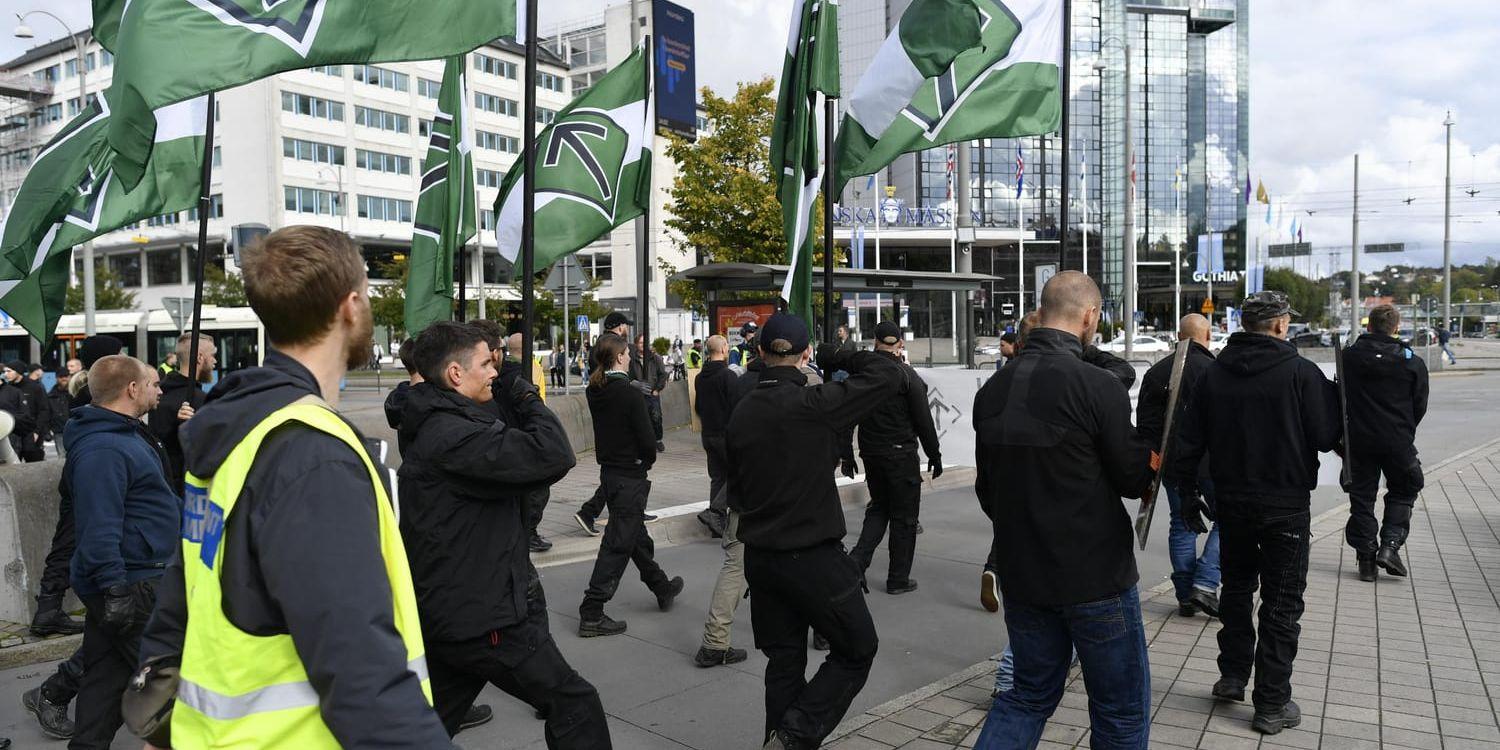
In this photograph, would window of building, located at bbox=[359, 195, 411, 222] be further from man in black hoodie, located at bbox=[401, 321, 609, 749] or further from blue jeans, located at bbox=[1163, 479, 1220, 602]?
man in black hoodie, located at bbox=[401, 321, 609, 749]

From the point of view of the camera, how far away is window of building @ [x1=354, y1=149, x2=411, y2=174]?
205ft

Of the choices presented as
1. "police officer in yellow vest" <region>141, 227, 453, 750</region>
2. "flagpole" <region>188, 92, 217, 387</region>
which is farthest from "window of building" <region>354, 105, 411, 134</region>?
"police officer in yellow vest" <region>141, 227, 453, 750</region>

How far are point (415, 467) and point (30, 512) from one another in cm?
458

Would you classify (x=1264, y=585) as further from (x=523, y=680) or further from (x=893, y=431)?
(x=523, y=680)

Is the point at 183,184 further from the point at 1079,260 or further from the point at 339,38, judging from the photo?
the point at 1079,260

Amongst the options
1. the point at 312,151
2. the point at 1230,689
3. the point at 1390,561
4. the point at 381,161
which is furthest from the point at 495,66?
the point at 1230,689

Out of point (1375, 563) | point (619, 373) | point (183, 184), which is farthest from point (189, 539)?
point (1375, 563)

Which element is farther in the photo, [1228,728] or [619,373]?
[619,373]

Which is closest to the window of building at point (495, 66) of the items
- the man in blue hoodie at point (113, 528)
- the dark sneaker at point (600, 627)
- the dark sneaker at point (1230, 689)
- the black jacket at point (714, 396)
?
the black jacket at point (714, 396)

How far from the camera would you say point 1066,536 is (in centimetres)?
340

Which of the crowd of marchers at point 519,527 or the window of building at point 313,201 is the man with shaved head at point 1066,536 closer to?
the crowd of marchers at point 519,527

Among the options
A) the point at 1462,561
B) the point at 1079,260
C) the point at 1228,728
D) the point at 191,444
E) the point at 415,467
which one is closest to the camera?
the point at 191,444

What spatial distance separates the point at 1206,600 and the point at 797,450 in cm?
367

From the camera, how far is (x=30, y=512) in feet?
21.2
